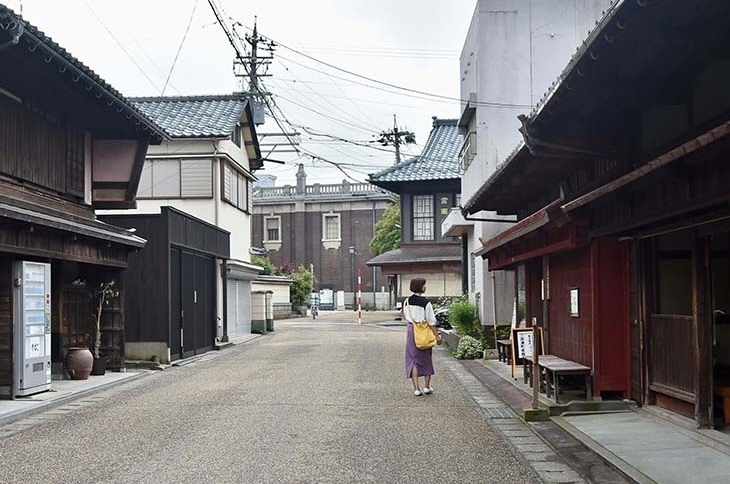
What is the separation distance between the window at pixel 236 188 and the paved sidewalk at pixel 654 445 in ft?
62.9

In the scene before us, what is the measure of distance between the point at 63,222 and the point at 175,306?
273 inches

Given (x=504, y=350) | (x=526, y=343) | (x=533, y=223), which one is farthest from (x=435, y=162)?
(x=526, y=343)

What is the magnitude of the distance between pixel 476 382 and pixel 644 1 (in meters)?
10.7

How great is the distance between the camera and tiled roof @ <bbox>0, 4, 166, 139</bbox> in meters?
10.3

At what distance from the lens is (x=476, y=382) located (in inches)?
593

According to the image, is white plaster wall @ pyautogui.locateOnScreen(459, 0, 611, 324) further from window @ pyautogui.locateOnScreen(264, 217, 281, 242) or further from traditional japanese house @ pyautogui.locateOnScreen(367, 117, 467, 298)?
window @ pyautogui.locateOnScreen(264, 217, 281, 242)

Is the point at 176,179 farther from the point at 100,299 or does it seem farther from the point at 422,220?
the point at 422,220

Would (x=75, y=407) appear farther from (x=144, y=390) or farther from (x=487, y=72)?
(x=487, y=72)

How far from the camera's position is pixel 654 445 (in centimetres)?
805

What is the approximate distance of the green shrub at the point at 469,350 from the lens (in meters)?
19.8

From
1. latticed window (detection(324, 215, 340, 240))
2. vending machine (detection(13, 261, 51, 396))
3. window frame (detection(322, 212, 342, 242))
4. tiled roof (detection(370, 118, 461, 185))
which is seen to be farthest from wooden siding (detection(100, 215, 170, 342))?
latticed window (detection(324, 215, 340, 240))

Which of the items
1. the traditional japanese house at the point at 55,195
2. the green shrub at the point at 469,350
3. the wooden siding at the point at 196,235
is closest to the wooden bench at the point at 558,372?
the green shrub at the point at 469,350

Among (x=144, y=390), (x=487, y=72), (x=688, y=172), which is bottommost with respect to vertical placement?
(x=144, y=390)

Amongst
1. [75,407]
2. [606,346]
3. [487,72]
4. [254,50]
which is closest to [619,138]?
[606,346]
